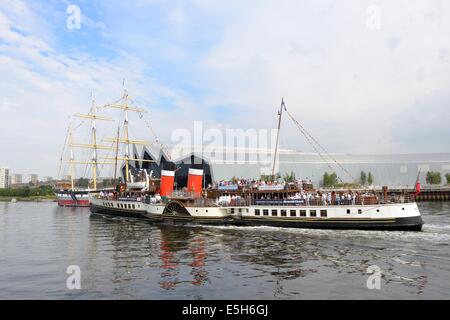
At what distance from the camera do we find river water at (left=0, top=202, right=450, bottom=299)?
57.0 ft

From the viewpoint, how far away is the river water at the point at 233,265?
57.0 feet

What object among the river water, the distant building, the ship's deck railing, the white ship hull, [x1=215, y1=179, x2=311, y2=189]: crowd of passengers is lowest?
the river water

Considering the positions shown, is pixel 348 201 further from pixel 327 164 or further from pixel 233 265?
pixel 327 164

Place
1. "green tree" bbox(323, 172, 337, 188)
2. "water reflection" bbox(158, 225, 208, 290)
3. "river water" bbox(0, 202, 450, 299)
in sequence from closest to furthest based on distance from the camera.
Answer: "river water" bbox(0, 202, 450, 299) → "water reflection" bbox(158, 225, 208, 290) → "green tree" bbox(323, 172, 337, 188)

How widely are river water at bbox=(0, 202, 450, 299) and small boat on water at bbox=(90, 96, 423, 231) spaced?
1677 millimetres

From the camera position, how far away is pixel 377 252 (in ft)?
83.6

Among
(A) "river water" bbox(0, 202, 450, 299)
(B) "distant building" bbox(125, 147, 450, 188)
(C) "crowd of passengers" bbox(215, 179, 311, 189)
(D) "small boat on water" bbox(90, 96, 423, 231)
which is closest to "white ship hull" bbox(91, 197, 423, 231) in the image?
(D) "small boat on water" bbox(90, 96, 423, 231)

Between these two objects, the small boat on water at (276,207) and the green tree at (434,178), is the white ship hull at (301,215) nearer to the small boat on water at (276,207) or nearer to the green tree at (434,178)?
the small boat on water at (276,207)

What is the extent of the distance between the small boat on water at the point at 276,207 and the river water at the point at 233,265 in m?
1.68

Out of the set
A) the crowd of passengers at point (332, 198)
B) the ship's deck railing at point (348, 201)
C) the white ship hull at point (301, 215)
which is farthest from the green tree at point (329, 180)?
the ship's deck railing at point (348, 201)

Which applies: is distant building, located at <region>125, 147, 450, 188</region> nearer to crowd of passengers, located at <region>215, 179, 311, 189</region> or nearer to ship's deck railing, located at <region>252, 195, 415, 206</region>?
crowd of passengers, located at <region>215, 179, 311, 189</region>

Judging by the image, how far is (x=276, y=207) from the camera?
129 ft

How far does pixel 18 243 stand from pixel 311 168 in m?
117

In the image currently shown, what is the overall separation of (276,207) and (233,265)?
1760 cm
